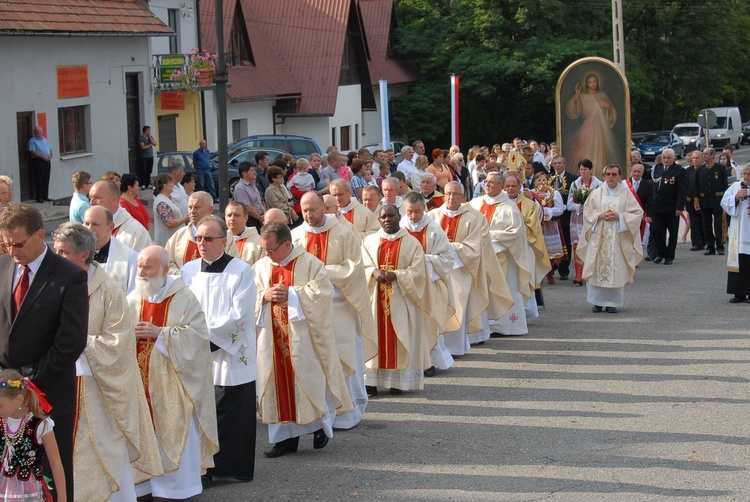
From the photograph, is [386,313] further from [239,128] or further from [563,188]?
[239,128]

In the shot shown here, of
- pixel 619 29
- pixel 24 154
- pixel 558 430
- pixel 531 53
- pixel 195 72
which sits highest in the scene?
pixel 531 53

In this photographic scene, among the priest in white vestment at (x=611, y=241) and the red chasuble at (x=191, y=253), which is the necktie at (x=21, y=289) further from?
the priest in white vestment at (x=611, y=241)

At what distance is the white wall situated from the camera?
22984 mm

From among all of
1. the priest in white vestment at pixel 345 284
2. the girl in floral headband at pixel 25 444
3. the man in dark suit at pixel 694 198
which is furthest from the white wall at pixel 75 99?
the girl in floral headband at pixel 25 444

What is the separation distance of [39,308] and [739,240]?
11475 mm

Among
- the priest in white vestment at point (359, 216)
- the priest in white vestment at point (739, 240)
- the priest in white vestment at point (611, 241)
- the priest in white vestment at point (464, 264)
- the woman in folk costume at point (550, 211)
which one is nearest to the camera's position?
the priest in white vestment at point (359, 216)

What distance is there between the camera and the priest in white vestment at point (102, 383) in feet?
19.8

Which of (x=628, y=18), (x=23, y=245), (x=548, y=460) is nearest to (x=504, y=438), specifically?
(x=548, y=460)

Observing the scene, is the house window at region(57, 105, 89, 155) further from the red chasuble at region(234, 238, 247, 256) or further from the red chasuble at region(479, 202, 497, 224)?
the red chasuble at region(234, 238, 247, 256)

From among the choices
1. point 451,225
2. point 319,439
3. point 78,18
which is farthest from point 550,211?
point 78,18

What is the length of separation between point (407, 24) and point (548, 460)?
43.9 m

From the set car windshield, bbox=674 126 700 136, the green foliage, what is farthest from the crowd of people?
car windshield, bbox=674 126 700 136

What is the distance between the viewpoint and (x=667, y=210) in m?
19.7

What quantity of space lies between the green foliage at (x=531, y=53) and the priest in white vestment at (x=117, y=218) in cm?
3731
